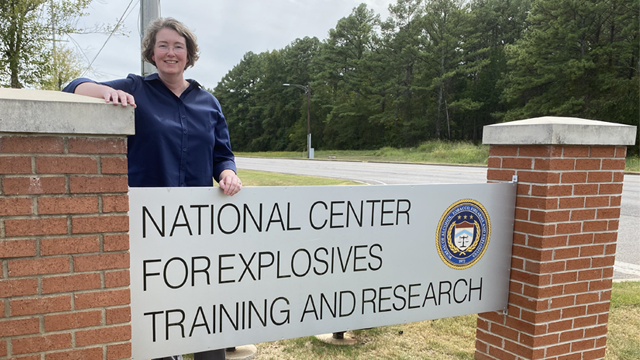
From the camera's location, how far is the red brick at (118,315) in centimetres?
191

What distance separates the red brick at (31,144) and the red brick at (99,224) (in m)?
0.28

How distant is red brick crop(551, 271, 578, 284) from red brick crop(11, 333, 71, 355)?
2.65 m

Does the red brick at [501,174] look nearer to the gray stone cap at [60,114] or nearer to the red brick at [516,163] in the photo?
the red brick at [516,163]

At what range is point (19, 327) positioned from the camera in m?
1.76

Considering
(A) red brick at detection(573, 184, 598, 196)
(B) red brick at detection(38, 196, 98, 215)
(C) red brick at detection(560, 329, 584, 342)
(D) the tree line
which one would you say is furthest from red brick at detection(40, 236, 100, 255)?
(D) the tree line

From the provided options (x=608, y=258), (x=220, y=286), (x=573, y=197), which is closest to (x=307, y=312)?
(x=220, y=286)

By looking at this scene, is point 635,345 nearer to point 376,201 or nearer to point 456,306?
point 456,306

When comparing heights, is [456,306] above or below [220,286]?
below

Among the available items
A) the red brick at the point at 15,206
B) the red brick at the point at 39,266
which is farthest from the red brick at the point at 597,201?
the red brick at the point at 15,206

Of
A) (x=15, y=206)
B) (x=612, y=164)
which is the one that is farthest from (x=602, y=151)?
(x=15, y=206)

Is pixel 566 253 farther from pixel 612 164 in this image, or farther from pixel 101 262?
pixel 101 262

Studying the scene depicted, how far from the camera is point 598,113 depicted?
29.2 metres

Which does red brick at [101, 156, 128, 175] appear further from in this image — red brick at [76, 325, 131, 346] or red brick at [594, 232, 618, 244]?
red brick at [594, 232, 618, 244]

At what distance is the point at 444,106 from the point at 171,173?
4588 centimetres
